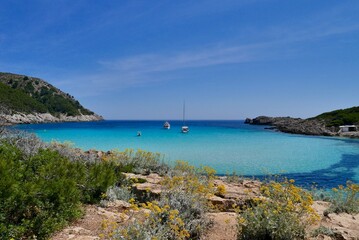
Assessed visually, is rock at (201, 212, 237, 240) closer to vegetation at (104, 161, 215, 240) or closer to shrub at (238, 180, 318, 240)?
vegetation at (104, 161, 215, 240)

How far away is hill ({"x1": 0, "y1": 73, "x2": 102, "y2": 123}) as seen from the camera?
109319mm

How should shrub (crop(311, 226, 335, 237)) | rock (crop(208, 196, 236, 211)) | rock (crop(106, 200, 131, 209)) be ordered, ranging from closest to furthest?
shrub (crop(311, 226, 335, 237)), rock (crop(106, 200, 131, 209)), rock (crop(208, 196, 236, 211))

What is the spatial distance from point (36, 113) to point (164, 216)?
12204 centimetres

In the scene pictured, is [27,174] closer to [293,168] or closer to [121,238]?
[121,238]

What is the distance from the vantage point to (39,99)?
137m

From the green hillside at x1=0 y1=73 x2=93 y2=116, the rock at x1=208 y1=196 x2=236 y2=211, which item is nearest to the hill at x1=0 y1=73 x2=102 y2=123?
the green hillside at x1=0 y1=73 x2=93 y2=116

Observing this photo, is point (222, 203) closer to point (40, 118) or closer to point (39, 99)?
point (40, 118)

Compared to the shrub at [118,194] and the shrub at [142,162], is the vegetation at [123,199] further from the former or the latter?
the shrub at [142,162]

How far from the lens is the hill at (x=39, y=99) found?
4304 inches

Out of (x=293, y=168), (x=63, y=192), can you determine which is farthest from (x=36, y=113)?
(x=63, y=192)

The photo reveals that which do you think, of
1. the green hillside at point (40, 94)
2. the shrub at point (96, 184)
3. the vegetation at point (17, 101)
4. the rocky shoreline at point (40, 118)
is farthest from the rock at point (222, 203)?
the green hillside at point (40, 94)

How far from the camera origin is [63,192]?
5.14 metres

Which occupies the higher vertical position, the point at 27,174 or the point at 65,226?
the point at 27,174

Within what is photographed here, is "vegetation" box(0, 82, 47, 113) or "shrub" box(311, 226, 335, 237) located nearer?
"shrub" box(311, 226, 335, 237)
